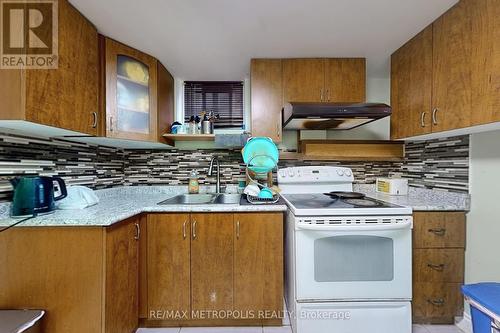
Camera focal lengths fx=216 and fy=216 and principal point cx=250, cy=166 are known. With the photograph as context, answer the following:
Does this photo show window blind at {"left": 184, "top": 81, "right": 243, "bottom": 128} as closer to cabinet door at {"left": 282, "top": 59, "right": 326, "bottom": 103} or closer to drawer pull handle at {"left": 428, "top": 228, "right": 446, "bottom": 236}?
cabinet door at {"left": 282, "top": 59, "right": 326, "bottom": 103}

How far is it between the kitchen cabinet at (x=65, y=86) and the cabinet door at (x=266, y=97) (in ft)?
3.61

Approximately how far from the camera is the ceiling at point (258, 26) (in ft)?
3.88

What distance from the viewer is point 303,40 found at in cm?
151

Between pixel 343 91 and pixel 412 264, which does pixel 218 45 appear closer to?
pixel 343 91

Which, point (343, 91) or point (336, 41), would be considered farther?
point (343, 91)

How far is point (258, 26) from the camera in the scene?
1.35 meters

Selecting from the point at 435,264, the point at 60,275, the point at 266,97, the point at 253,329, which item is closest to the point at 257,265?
the point at 253,329

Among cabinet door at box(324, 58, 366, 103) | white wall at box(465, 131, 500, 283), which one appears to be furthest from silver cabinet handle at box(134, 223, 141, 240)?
white wall at box(465, 131, 500, 283)

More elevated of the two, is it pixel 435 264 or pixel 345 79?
pixel 345 79

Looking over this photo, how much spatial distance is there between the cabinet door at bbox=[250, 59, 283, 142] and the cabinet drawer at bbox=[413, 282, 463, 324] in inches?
57.0

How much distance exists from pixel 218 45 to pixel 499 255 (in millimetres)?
2251

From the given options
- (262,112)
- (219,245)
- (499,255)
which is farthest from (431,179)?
(219,245)

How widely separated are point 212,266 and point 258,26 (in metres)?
1.58

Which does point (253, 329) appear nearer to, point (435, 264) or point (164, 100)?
point (435, 264)
